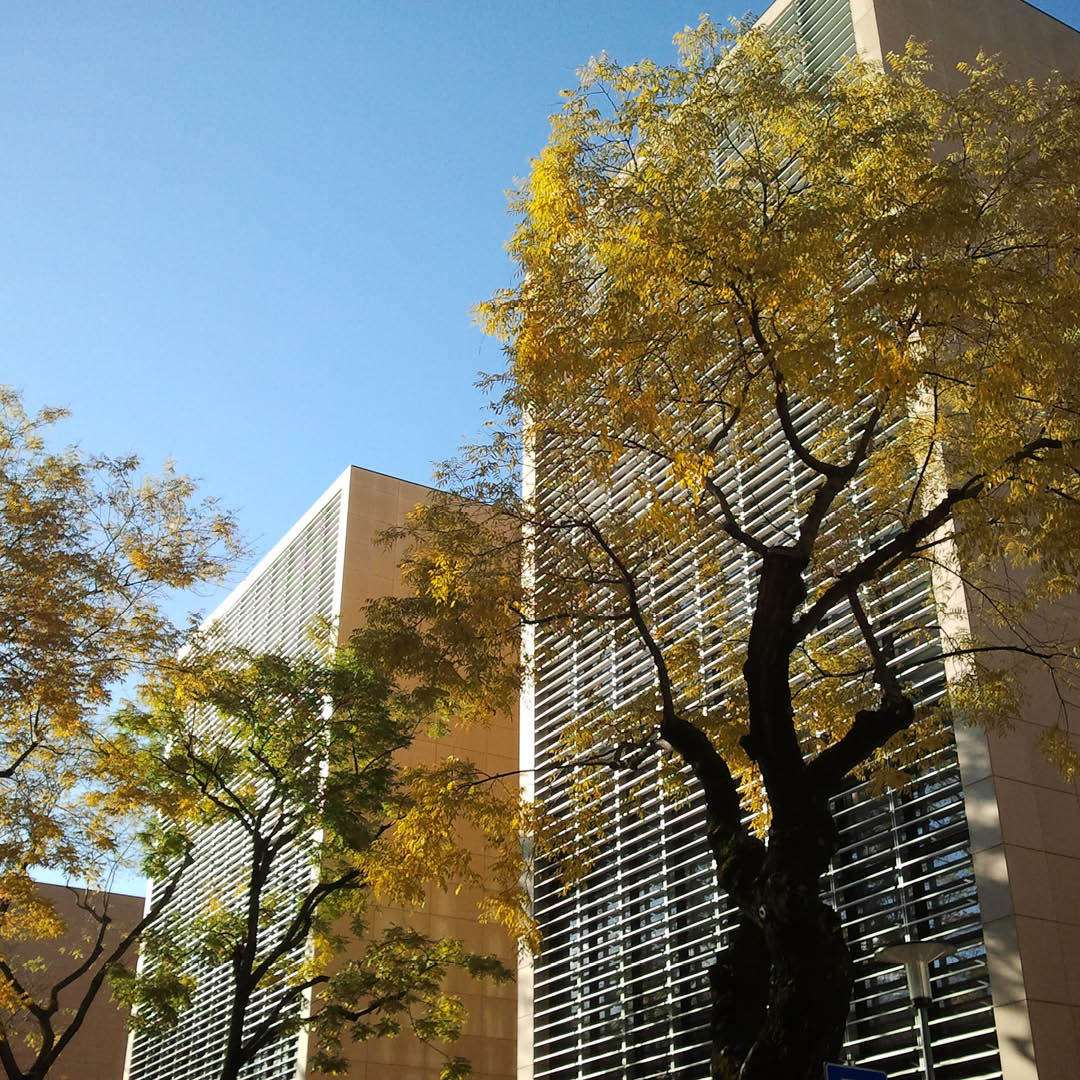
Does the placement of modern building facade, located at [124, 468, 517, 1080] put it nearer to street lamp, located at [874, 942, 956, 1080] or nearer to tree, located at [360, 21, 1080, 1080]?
tree, located at [360, 21, 1080, 1080]

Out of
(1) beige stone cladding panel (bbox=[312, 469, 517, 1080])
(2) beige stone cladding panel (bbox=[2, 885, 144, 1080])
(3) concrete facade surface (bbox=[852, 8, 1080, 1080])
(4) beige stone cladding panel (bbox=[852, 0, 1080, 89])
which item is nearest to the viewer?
(3) concrete facade surface (bbox=[852, 8, 1080, 1080])

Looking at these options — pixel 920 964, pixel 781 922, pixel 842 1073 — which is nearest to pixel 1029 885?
pixel 920 964

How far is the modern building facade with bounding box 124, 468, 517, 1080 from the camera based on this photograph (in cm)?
2208

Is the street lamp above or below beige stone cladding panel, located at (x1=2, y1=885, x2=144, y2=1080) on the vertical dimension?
below

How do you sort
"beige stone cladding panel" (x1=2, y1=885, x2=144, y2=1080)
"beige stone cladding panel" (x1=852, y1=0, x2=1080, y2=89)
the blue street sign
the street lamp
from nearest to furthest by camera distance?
the blue street sign < the street lamp < "beige stone cladding panel" (x1=852, y1=0, x2=1080, y2=89) < "beige stone cladding panel" (x1=2, y1=885, x2=144, y2=1080)

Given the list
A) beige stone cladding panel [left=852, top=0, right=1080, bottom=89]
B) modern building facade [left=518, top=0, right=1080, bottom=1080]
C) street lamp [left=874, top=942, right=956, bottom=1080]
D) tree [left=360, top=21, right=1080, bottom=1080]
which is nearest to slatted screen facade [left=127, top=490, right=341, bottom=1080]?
modern building facade [left=518, top=0, right=1080, bottom=1080]

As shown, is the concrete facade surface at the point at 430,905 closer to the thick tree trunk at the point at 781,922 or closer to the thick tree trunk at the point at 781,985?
the thick tree trunk at the point at 781,922

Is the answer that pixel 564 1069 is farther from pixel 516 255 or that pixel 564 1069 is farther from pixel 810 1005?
pixel 516 255

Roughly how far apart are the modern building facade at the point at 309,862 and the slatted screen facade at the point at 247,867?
0.12 ft

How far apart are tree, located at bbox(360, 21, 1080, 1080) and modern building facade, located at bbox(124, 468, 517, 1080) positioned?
32.7 ft

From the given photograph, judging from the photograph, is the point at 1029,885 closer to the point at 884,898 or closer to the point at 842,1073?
the point at 884,898

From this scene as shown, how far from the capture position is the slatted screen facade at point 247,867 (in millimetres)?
22203

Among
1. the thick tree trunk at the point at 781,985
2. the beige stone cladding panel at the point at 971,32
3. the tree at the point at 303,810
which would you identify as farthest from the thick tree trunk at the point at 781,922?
the beige stone cladding panel at the point at 971,32

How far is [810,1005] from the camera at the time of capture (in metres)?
7.19
